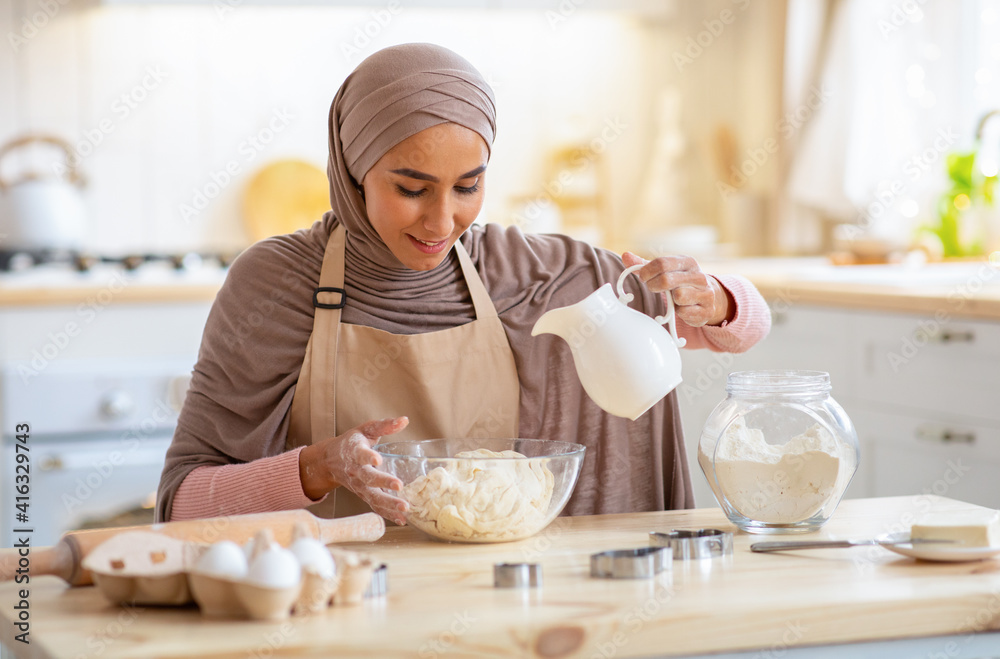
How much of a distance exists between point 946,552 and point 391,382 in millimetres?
729

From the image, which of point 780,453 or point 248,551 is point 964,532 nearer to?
point 780,453

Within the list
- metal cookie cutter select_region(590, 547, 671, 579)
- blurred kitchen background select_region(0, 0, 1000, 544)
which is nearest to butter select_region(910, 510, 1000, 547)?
metal cookie cutter select_region(590, 547, 671, 579)

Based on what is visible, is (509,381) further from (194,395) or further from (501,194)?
(501,194)

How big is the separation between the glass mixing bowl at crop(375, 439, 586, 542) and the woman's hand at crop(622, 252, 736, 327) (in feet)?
0.75

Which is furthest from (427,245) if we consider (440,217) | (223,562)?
(223,562)

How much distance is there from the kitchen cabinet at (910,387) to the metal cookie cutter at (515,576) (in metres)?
1.46

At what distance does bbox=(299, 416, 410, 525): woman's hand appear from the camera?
1.12m

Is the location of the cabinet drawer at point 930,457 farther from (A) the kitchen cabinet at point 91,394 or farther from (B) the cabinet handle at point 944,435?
(A) the kitchen cabinet at point 91,394

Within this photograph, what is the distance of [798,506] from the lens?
3.66ft

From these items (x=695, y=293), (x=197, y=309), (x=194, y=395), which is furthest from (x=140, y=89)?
(x=695, y=293)

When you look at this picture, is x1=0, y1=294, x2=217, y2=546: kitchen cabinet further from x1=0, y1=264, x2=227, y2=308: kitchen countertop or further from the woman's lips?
the woman's lips

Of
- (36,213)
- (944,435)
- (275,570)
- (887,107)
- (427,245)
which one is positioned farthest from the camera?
(887,107)

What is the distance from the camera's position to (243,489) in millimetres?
1271

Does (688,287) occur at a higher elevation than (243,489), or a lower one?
higher
